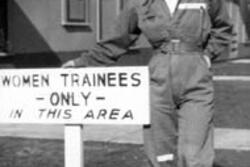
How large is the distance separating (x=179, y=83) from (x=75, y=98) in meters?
0.98

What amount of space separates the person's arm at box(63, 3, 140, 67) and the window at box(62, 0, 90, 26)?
1415 centimetres

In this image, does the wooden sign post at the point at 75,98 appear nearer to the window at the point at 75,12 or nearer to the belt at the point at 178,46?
the belt at the point at 178,46

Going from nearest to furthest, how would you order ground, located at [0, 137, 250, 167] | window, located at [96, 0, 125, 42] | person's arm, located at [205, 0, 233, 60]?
person's arm, located at [205, 0, 233, 60]
ground, located at [0, 137, 250, 167]
window, located at [96, 0, 125, 42]

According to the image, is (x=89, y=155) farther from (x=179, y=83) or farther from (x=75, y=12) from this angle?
(x=75, y=12)

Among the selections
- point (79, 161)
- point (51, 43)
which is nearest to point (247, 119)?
point (79, 161)

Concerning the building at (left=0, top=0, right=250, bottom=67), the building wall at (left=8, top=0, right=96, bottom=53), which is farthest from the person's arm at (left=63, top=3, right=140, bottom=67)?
the building wall at (left=8, top=0, right=96, bottom=53)

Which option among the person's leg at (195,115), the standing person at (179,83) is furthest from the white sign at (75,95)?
the person's leg at (195,115)

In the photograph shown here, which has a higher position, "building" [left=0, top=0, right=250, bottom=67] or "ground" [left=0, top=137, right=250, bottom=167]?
"building" [left=0, top=0, right=250, bottom=67]

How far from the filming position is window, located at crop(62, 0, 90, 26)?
771 inches

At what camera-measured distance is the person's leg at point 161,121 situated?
16.5ft

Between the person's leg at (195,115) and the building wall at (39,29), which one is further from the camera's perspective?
the building wall at (39,29)

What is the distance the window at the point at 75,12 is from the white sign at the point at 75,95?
1374 centimetres

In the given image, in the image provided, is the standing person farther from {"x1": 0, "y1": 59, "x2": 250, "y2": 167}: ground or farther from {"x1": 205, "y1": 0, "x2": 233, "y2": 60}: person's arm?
{"x1": 0, "y1": 59, "x2": 250, "y2": 167}: ground

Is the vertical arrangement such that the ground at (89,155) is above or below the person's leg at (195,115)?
below
